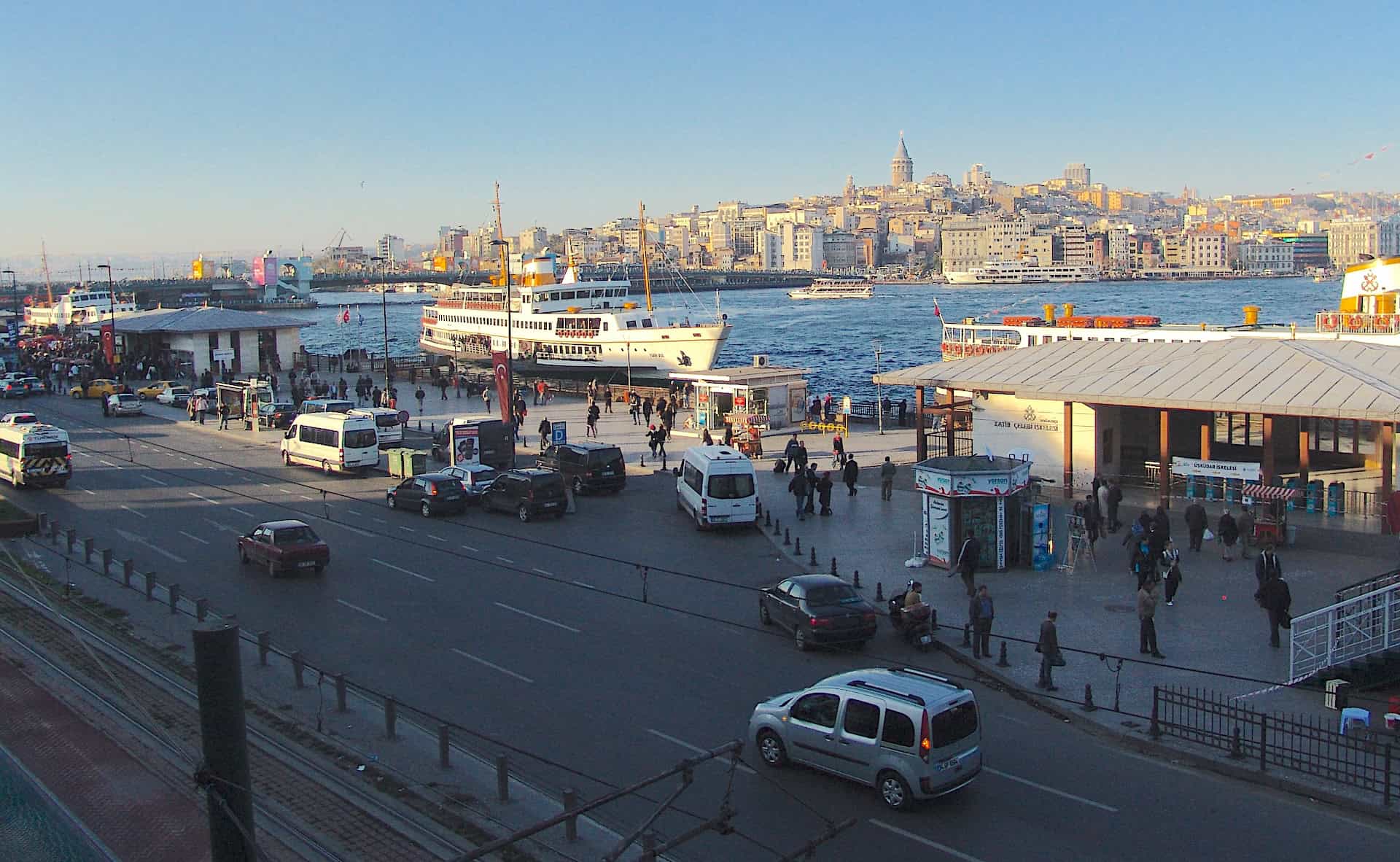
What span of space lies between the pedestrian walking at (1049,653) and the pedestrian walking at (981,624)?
98 centimetres

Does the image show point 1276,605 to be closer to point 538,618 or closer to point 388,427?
point 538,618

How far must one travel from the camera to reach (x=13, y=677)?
43.6 ft

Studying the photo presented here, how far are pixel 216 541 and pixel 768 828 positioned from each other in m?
16.1

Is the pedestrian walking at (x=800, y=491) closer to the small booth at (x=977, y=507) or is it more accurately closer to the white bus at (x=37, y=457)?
the small booth at (x=977, y=507)

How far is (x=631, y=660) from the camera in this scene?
1459 centimetres

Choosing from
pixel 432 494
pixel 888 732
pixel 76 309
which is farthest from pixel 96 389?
pixel 76 309

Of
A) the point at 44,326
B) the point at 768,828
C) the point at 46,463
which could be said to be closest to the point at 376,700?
the point at 768,828

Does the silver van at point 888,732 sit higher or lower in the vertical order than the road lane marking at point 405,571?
higher

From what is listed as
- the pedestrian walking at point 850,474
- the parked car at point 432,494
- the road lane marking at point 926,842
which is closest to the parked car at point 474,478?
the parked car at point 432,494

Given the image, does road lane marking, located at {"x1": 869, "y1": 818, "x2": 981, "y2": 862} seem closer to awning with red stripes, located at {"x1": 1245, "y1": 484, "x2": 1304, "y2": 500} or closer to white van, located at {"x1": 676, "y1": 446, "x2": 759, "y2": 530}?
white van, located at {"x1": 676, "y1": 446, "x2": 759, "y2": 530}

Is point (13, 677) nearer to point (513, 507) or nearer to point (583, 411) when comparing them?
point (513, 507)

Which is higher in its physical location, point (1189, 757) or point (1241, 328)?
point (1241, 328)

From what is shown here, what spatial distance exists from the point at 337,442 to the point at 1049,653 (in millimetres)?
21798

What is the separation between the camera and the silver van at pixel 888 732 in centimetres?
997
